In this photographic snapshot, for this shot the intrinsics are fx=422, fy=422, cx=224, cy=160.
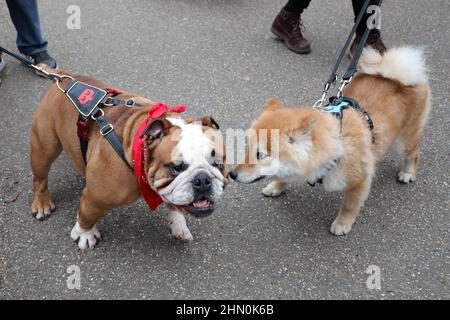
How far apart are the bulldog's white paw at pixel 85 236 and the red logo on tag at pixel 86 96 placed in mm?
770

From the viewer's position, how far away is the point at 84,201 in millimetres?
2328

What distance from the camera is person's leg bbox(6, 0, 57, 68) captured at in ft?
12.3

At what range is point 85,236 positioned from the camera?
8.43 ft

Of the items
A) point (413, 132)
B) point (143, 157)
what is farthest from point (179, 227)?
point (413, 132)

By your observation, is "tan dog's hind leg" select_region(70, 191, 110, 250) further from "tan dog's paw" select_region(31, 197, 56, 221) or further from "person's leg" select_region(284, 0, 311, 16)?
"person's leg" select_region(284, 0, 311, 16)

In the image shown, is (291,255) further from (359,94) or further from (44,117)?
(44,117)

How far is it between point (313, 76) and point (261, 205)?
1.79m

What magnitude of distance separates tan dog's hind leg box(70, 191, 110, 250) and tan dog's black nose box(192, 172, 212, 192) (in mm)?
642

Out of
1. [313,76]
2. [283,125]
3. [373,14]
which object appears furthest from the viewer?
[313,76]

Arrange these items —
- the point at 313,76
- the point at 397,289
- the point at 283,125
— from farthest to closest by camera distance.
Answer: the point at 313,76 → the point at 397,289 → the point at 283,125

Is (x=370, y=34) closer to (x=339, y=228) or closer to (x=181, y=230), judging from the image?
(x=339, y=228)

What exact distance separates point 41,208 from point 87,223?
52 cm

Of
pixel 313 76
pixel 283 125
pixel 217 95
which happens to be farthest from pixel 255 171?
pixel 313 76

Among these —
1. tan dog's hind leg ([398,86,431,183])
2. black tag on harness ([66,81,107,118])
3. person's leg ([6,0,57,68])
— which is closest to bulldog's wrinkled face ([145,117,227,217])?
black tag on harness ([66,81,107,118])
